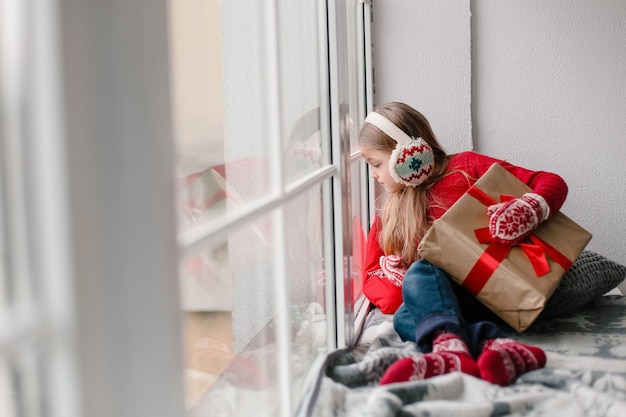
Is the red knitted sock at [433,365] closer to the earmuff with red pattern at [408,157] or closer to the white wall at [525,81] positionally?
the earmuff with red pattern at [408,157]

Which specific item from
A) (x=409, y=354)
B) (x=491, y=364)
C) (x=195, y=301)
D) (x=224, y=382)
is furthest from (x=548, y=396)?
(x=195, y=301)

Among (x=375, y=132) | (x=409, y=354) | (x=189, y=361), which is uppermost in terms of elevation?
(x=375, y=132)

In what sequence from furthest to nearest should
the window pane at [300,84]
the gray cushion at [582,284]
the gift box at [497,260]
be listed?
the gray cushion at [582,284]
the gift box at [497,260]
the window pane at [300,84]

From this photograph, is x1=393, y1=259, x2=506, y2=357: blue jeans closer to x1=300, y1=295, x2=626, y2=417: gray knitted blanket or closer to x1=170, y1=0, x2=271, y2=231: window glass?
x1=300, y1=295, x2=626, y2=417: gray knitted blanket

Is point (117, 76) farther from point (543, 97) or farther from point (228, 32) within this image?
point (543, 97)

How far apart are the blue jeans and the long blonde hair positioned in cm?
18

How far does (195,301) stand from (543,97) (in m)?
1.89

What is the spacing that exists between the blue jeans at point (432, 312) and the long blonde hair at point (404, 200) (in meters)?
0.18

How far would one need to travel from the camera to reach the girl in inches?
64.2

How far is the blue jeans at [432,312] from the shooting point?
5.26 feet

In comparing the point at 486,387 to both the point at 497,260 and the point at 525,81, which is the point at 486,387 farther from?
the point at 525,81

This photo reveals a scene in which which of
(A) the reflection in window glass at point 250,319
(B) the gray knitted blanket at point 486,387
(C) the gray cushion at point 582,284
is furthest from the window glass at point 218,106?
(C) the gray cushion at point 582,284

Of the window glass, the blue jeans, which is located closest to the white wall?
the blue jeans

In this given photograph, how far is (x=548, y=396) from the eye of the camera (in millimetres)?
1324
